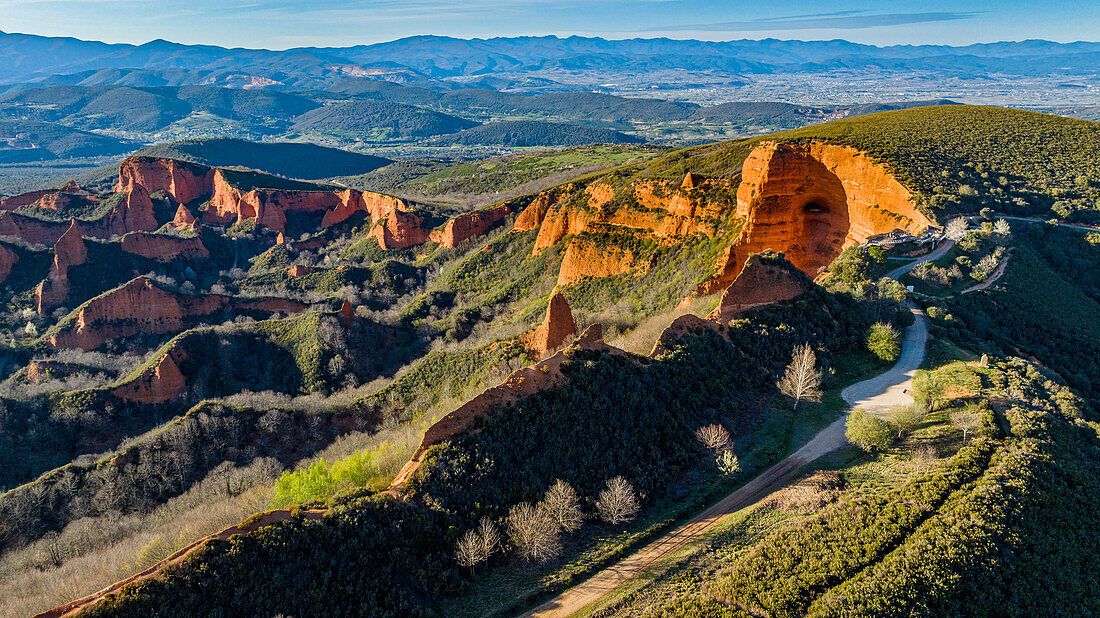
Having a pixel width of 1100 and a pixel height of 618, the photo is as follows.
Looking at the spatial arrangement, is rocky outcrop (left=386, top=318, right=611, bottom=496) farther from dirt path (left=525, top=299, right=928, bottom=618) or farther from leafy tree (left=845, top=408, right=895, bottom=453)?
leafy tree (left=845, top=408, right=895, bottom=453)

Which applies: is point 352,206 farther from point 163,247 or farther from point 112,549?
point 112,549

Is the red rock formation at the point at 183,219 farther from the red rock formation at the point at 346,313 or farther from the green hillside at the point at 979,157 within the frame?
the green hillside at the point at 979,157

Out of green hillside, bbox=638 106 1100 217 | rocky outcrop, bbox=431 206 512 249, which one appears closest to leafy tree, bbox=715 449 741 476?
green hillside, bbox=638 106 1100 217

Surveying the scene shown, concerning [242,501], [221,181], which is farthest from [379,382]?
[221,181]

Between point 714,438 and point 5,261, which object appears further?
point 5,261

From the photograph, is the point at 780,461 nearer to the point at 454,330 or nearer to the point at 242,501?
the point at 242,501

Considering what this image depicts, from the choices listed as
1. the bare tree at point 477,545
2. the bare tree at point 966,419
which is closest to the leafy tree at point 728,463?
the bare tree at point 966,419

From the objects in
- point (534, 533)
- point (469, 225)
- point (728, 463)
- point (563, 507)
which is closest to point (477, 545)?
point (534, 533)
